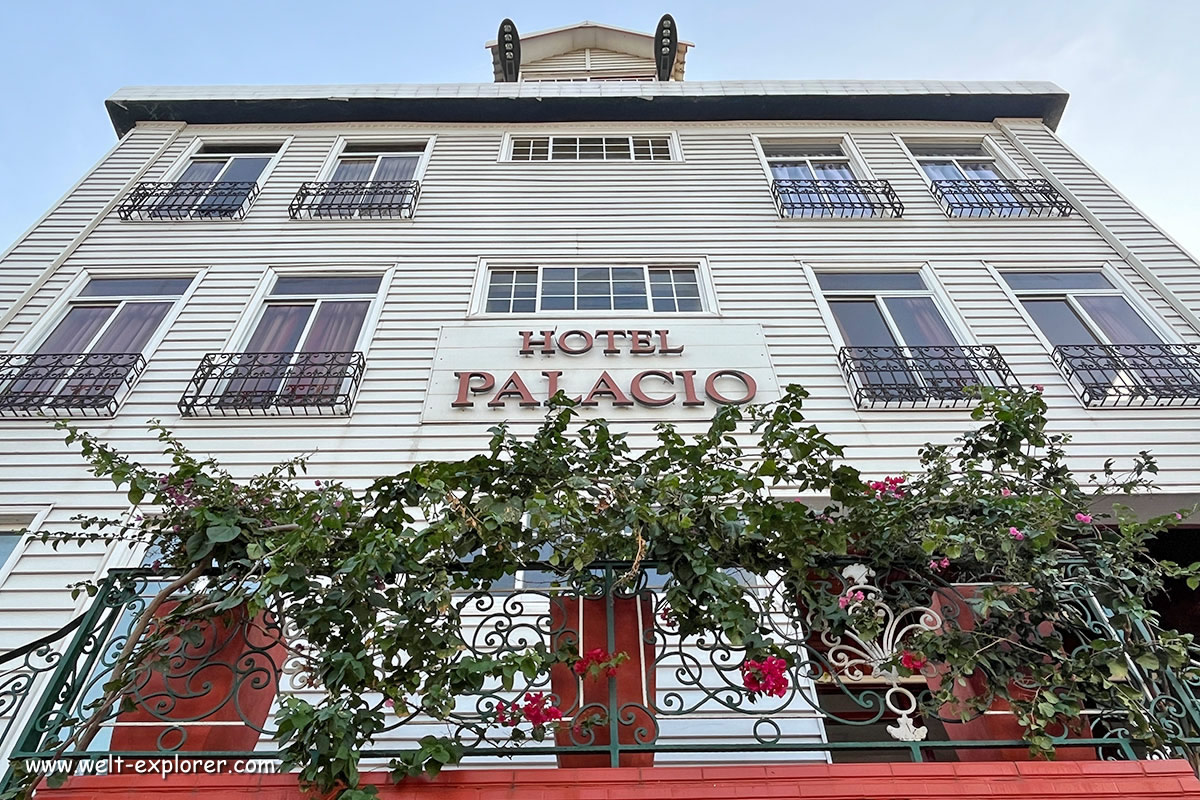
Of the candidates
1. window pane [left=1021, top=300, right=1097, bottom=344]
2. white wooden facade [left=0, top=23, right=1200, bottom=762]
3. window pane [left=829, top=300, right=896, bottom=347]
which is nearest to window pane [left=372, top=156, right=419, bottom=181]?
white wooden facade [left=0, top=23, right=1200, bottom=762]

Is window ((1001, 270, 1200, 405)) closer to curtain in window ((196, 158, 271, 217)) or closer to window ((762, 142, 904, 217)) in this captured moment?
window ((762, 142, 904, 217))

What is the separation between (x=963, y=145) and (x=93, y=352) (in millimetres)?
11640

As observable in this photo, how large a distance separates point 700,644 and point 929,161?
918 centimetres

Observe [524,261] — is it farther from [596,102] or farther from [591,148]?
[596,102]

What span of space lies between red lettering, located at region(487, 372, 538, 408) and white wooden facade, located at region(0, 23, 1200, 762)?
12 cm

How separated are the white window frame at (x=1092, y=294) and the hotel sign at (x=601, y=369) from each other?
2967 millimetres

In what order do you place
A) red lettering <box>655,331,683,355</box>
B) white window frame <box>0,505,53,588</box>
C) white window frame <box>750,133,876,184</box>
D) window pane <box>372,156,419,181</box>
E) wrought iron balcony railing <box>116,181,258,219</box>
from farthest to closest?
white window frame <box>750,133,876,184</box> < window pane <box>372,156,419,181</box> < wrought iron balcony railing <box>116,181,258,219</box> < red lettering <box>655,331,683,355</box> < white window frame <box>0,505,53,588</box>

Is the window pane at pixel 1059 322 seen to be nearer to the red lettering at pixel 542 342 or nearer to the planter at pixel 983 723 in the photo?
the planter at pixel 983 723

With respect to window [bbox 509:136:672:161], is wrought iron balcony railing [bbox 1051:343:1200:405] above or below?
below

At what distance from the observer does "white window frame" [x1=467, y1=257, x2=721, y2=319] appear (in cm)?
755

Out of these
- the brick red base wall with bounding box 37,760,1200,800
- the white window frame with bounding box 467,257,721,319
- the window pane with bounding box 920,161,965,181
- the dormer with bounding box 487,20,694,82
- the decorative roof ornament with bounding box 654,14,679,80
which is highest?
the dormer with bounding box 487,20,694,82

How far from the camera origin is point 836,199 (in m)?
9.10

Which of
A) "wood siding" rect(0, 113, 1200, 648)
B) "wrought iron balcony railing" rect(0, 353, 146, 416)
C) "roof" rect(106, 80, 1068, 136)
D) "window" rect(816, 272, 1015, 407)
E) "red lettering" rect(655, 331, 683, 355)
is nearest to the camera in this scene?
"wood siding" rect(0, 113, 1200, 648)

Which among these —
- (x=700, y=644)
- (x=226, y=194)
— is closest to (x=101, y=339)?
(x=226, y=194)
